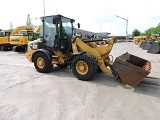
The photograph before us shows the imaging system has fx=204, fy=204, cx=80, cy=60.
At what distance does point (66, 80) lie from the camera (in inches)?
285

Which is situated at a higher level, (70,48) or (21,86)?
(70,48)

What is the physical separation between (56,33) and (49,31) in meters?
0.40

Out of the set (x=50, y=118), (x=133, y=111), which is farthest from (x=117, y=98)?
(x=50, y=118)

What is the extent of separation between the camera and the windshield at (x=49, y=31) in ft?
26.8

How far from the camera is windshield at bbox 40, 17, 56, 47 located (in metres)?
8.17

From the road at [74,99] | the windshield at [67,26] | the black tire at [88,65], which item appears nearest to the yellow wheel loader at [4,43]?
the windshield at [67,26]

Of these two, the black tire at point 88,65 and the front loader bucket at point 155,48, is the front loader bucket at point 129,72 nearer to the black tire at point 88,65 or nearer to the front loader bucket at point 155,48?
the black tire at point 88,65

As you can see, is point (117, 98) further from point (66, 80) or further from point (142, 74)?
point (66, 80)

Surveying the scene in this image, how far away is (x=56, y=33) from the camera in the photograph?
808 centimetres

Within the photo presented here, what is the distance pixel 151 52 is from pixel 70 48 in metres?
12.0

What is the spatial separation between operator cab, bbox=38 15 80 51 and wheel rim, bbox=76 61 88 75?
1.40 metres

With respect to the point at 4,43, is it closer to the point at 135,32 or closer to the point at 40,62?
the point at 40,62

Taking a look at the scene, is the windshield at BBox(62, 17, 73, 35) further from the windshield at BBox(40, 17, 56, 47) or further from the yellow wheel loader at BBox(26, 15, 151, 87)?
the windshield at BBox(40, 17, 56, 47)

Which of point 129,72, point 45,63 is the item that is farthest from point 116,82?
point 45,63
